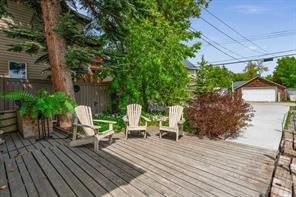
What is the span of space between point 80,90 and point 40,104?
345 centimetres

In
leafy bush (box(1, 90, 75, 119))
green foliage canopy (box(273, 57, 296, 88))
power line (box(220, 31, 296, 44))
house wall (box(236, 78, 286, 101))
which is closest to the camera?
leafy bush (box(1, 90, 75, 119))

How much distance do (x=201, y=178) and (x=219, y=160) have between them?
972 millimetres

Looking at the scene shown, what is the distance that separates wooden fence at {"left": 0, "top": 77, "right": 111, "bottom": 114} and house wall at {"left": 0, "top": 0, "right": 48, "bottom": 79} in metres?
2.17

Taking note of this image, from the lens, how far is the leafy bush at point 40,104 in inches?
196

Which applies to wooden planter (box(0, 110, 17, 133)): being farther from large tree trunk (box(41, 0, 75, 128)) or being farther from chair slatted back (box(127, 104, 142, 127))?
chair slatted back (box(127, 104, 142, 127))

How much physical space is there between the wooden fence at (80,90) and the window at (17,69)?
2.25 meters

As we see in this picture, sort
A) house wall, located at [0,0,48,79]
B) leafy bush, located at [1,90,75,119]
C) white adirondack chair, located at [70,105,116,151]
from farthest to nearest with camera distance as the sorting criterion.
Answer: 1. house wall, located at [0,0,48,79]
2. leafy bush, located at [1,90,75,119]
3. white adirondack chair, located at [70,105,116,151]

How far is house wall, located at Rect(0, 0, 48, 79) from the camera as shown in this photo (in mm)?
8570

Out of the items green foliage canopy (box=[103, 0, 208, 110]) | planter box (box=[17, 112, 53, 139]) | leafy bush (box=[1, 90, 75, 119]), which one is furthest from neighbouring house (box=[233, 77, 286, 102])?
planter box (box=[17, 112, 53, 139])

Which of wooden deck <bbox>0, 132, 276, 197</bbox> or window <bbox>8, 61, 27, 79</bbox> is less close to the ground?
window <bbox>8, 61, 27, 79</bbox>

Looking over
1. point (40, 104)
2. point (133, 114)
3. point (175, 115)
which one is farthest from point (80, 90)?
→ point (175, 115)

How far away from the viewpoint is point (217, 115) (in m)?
5.77

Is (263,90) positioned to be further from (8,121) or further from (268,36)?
(8,121)

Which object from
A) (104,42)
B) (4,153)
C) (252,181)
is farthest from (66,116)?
(252,181)
